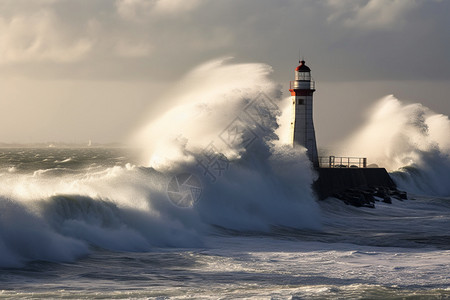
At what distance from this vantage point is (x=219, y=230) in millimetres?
18188

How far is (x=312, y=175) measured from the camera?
1052 inches

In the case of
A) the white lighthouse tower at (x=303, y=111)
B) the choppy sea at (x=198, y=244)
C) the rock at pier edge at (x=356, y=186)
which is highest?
the white lighthouse tower at (x=303, y=111)

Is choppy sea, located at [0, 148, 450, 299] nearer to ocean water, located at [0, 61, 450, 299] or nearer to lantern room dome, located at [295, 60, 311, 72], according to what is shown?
ocean water, located at [0, 61, 450, 299]

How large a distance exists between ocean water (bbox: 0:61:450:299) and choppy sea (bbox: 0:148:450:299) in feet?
0.11

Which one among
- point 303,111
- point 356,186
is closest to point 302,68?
point 303,111

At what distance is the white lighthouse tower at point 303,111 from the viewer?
2812 cm

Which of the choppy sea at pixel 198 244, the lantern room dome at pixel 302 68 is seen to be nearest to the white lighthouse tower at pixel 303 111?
the lantern room dome at pixel 302 68

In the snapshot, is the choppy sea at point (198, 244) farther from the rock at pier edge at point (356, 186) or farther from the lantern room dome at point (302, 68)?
the lantern room dome at point (302, 68)

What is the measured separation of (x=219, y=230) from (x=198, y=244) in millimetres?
2305

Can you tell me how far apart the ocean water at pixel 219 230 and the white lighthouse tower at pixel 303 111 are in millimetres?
856

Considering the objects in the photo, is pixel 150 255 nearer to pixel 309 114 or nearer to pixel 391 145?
pixel 309 114

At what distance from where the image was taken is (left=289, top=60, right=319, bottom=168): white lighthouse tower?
28125 millimetres

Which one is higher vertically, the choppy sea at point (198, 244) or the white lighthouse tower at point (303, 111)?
the white lighthouse tower at point (303, 111)

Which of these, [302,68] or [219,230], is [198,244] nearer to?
[219,230]
